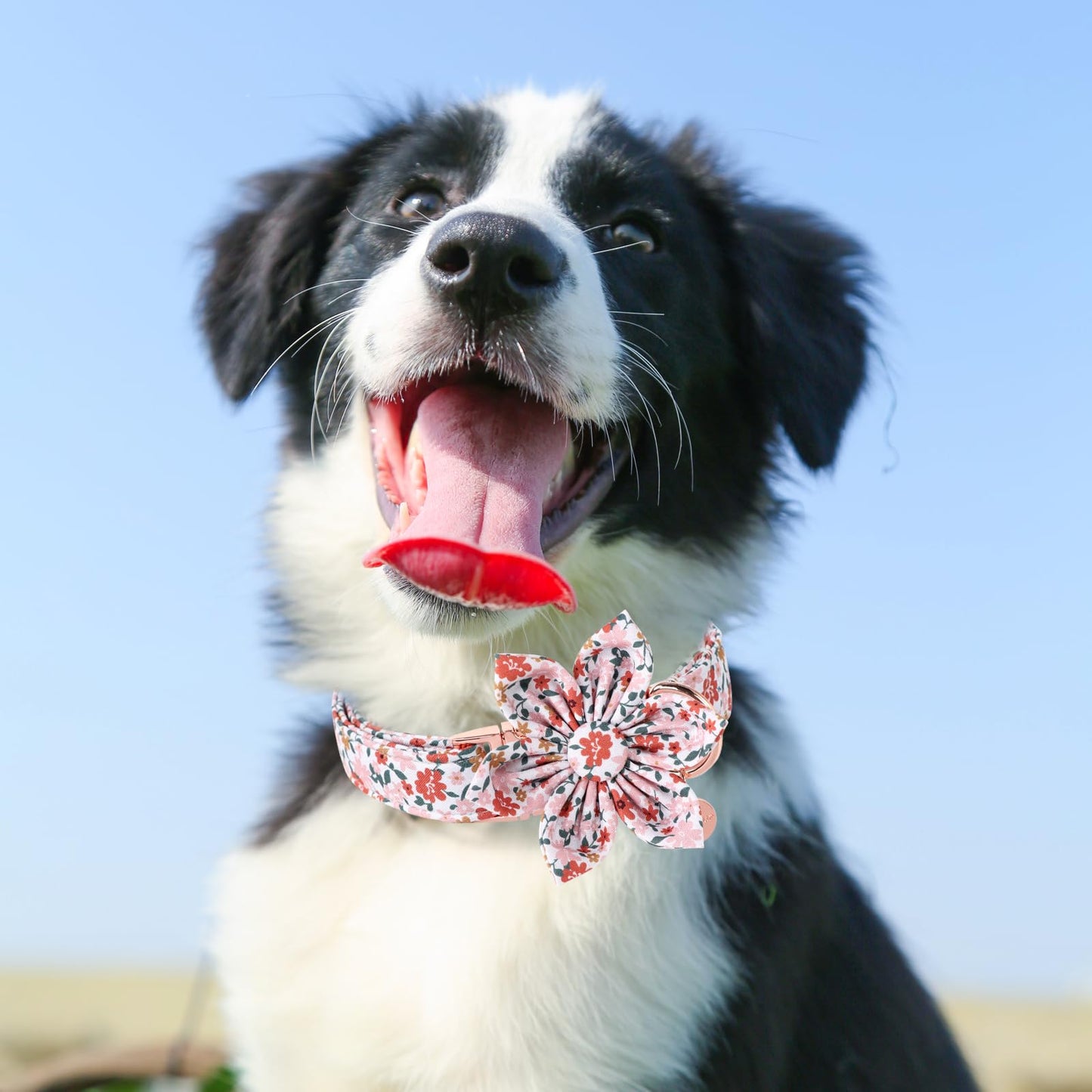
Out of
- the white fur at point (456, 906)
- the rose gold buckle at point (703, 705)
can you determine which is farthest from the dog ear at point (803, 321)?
the rose gold buckle at point (703, 705)

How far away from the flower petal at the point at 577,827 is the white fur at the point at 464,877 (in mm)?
197

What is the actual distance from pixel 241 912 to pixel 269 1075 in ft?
0.98

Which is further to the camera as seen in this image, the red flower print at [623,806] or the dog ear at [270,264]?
the dog ear at [270,264]

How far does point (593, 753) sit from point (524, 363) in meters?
0.72

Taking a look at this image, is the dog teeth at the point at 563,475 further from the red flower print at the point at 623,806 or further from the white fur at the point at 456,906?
the red flower print at the point at 623,806

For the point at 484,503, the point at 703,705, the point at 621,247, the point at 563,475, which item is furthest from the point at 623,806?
the point at 621,247

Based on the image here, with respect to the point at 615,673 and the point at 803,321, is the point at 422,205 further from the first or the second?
the point at 615,673

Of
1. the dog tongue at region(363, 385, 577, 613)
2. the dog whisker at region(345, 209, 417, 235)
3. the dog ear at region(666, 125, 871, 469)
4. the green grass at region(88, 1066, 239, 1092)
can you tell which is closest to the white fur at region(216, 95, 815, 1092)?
the dog tongue at region(363, 385, 577, 613)

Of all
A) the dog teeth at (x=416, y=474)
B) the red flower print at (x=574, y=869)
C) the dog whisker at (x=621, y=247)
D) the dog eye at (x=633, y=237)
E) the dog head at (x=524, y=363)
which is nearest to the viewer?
the red flower print at (x=574, y=869)

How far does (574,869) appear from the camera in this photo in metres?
1.88

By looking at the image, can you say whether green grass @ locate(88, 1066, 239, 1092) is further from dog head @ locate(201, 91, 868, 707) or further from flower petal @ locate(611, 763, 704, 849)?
flower petal @ locate(611, 763, 704, 849)

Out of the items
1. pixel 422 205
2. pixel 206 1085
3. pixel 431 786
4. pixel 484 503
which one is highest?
pixel 422 205

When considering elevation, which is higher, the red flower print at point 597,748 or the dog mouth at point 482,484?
the dog mouth at point 482,484

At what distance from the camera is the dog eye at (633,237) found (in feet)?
8.51
